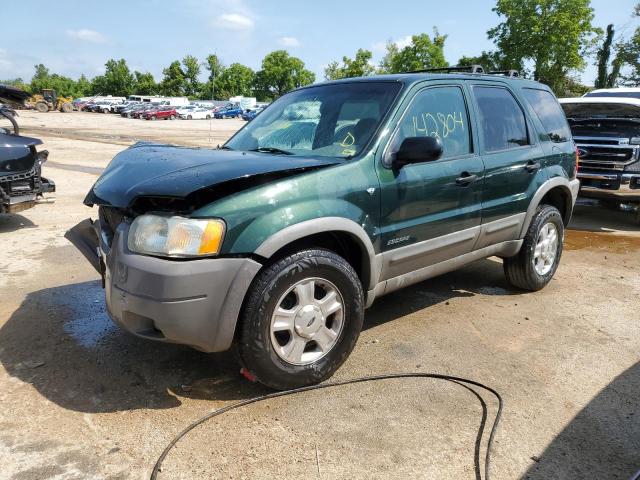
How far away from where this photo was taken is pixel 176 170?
2.84 meters

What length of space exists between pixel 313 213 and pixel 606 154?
6669 mm

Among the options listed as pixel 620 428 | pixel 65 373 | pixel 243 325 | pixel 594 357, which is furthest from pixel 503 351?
pixel 65 373

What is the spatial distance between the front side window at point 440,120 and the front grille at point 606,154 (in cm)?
501

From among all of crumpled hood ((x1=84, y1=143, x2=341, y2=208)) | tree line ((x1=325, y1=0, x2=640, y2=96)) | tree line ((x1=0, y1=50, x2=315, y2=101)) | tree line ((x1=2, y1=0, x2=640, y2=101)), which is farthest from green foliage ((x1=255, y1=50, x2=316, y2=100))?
crumpled hood ((x1=84, y1=143, x2=341, y2=208))

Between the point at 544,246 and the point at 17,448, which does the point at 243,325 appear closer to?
the point at 17,448

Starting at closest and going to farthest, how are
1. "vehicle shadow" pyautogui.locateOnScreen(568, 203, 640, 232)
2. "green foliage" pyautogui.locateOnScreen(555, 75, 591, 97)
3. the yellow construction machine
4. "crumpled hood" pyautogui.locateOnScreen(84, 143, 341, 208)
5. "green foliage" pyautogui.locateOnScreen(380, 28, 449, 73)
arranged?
"crumpled hood" pyautogui.locateOnScreen(84, 143, 341, 208) → "vehicle shadow" pyautogui.locateOnScreen(568, 203, 640, 232) → "green foliage" pyautogui.locateOnScreen(555, 75, 591, 97) → "green foliage" pyautogui.locateOnScreen(380, 28, 449, 73) → the yellow construction machine

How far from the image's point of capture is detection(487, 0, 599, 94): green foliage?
127ft

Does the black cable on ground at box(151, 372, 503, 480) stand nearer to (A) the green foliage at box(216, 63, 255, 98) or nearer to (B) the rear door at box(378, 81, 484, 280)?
(B) the rear door at box(378, 81, 484, 280)

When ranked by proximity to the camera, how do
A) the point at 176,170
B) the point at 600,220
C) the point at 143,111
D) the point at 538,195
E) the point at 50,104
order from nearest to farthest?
the point at 176,170 → the point at 538,195 → the point at 600,220 → the point at 143,111 → the point at 50,104

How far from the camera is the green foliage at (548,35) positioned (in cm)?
3856

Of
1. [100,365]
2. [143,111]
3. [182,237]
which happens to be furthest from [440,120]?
[143,111]

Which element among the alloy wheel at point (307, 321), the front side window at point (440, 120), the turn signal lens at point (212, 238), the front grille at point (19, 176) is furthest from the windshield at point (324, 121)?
the front grille at point (19, 176)

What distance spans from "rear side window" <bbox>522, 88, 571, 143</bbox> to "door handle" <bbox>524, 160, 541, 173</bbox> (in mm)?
450

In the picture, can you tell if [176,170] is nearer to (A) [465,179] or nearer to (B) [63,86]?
(A) [465,179]
